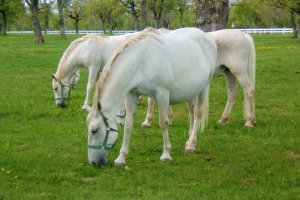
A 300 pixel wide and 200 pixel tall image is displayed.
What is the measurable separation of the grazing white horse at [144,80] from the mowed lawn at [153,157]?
17.0 inches

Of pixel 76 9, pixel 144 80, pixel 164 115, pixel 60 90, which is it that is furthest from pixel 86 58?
pixel 76 9

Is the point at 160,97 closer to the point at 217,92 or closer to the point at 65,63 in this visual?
the point at 65,63

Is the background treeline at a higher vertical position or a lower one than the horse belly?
higher

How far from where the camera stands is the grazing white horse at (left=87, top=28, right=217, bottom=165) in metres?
4.96

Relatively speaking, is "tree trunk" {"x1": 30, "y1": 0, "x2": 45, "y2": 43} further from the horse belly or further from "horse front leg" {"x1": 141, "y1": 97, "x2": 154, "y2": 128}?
the horse belly

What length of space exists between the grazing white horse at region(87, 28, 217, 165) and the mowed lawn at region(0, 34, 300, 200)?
0.43 metres

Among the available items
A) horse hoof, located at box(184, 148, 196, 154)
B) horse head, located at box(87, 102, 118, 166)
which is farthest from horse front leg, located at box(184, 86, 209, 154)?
horse head, located at box(87, 102, 118, 166)

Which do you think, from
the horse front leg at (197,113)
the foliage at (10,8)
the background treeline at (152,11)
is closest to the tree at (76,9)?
the background treeline at (152,11)

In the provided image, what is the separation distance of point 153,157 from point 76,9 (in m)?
68.4

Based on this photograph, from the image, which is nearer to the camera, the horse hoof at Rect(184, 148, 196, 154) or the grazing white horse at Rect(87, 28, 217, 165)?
the grazing white horse at Rect(87, 28, 217, 165)

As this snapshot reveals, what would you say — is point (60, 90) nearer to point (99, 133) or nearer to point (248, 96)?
point (248, 96)

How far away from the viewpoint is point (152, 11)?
194 ft

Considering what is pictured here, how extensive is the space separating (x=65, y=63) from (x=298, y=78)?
9314 millimetres

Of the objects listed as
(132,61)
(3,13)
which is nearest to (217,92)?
(132,61)
